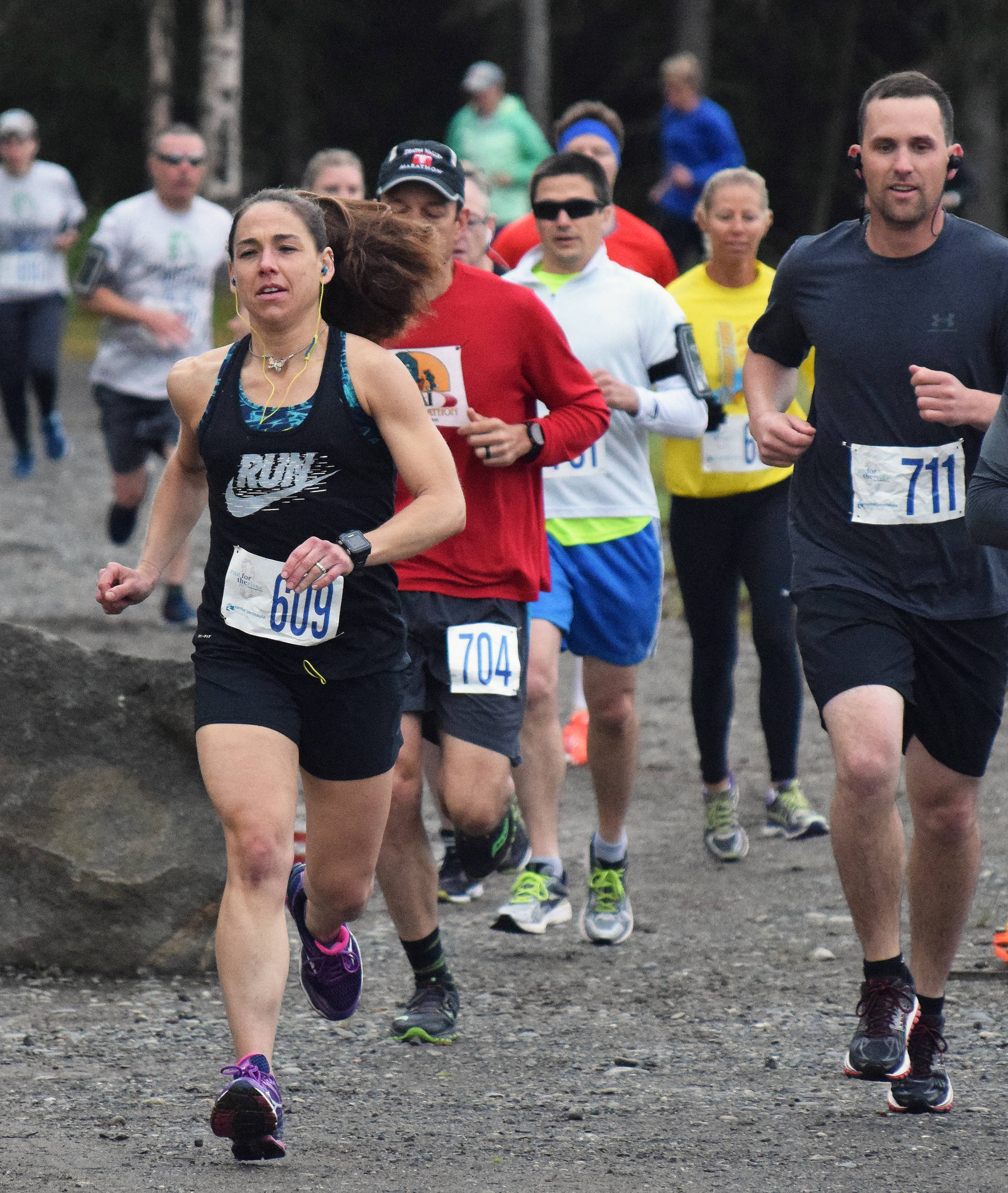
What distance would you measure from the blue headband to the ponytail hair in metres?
4.19

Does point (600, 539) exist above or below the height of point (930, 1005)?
above

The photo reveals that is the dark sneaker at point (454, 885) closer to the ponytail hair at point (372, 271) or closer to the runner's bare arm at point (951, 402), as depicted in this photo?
the ponytail hair at point (372, 271)

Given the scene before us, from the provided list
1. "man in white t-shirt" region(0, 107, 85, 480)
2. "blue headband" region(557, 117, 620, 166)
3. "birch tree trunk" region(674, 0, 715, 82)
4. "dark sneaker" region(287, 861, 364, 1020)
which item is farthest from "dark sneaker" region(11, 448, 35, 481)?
"birch tree trunk" region(674, 0, 715, 82)

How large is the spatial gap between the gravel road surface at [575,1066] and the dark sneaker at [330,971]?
0.19m

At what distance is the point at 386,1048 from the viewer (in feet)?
16.6

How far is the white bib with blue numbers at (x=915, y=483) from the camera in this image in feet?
14.8

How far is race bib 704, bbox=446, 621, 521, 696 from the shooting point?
5.25 meters

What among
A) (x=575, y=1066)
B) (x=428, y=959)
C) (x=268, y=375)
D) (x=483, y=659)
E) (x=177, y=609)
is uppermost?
(x=268, y=375)

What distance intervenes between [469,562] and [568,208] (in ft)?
5.58

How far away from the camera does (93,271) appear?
10.2 m

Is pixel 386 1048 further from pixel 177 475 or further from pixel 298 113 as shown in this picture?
pixel 298 113

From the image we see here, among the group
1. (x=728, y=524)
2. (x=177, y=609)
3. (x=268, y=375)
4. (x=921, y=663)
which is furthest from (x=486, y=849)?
(x=177, y=609)

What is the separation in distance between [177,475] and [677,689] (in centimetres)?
555

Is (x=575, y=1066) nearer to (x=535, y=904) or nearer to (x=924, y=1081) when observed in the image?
(x=924, y=1081)
